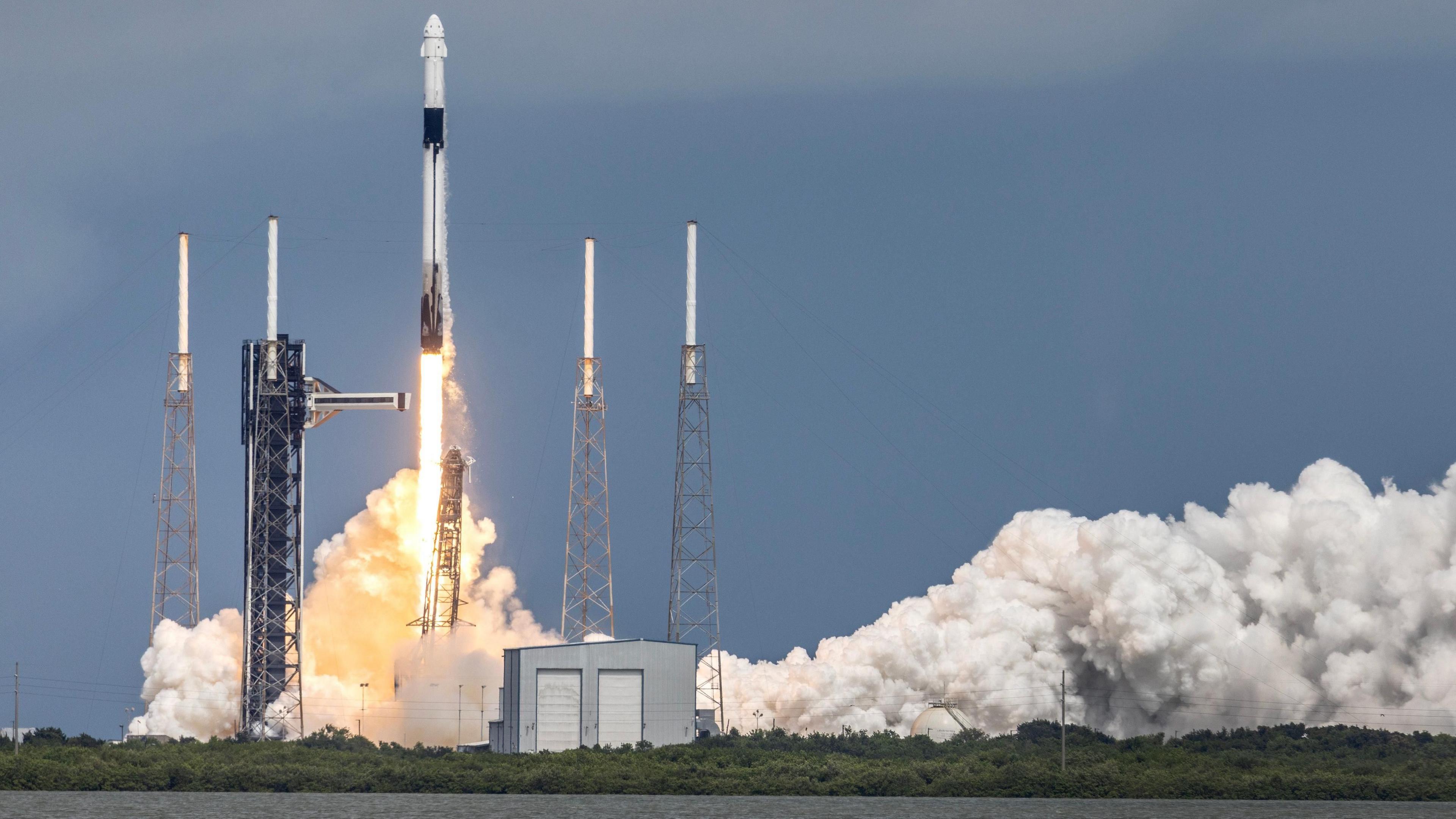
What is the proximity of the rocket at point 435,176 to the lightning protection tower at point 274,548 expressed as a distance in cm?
408

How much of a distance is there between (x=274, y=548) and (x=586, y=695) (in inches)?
540

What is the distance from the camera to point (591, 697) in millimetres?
165000

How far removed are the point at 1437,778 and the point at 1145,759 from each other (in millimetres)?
11485

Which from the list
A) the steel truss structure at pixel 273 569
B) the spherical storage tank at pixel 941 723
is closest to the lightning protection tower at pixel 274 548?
the steel truss structure at pixel 273 569

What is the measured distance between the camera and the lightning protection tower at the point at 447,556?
545 ft

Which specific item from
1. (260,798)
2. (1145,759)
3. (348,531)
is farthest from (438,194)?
(1145,759)

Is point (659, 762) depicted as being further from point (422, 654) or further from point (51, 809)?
point (51, 809)

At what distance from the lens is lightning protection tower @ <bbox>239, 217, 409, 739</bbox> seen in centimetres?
16662

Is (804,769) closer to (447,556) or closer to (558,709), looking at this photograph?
(558,709)

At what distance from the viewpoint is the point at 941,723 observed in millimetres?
171500

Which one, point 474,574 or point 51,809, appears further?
point 474,574

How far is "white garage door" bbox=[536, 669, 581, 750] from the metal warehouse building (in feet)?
0.07

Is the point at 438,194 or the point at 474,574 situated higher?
the point at 438,194

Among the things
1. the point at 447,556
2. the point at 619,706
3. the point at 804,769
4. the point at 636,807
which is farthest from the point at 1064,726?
the point at 447,556
